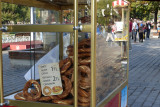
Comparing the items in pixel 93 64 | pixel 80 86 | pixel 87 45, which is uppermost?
pixel 87 45

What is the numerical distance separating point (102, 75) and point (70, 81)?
322mm

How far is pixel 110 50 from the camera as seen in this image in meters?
2.57

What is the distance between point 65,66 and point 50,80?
0.16 metres

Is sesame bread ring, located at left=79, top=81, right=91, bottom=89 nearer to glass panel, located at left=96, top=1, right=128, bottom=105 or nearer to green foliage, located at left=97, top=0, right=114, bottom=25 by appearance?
glass panel, located at left=96, top=1, right=128, bottom=105

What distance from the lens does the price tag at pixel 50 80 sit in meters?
2.10

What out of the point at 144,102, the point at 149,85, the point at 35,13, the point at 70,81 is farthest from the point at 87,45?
the point at 149,85

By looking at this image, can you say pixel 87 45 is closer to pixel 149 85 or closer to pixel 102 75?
pixel 102 75

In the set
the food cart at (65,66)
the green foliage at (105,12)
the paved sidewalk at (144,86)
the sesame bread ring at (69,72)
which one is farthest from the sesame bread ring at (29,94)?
the paved sidewalk at (144,86)

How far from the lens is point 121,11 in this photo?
2980mm

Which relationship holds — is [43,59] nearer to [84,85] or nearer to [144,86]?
[84,85]

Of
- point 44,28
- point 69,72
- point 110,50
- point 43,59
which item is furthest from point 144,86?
point 44,28

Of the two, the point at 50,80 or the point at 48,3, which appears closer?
the point at 50,80

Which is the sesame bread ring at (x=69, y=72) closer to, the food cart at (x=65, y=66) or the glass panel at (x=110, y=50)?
the food cart at (x=65, y=66)

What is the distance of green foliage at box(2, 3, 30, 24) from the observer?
2109 mm
